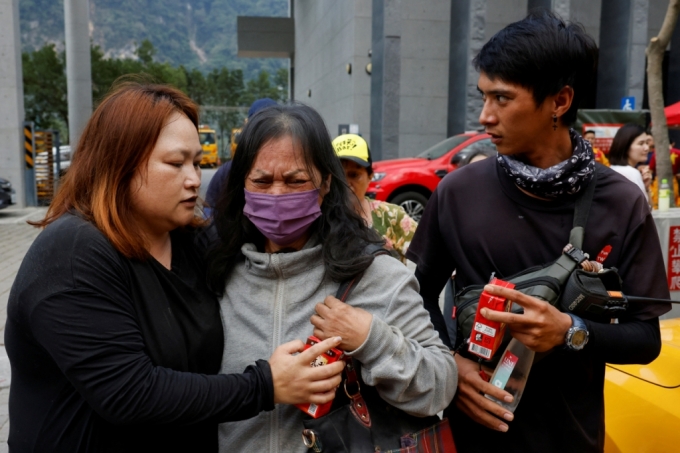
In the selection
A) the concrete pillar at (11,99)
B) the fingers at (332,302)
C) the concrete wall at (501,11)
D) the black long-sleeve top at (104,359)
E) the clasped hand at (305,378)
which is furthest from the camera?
the concrete wall at (501,11)

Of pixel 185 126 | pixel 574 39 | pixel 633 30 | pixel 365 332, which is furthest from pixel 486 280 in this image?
pixel 633 30

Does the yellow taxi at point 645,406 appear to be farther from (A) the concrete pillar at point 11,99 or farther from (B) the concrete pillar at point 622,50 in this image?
(A) the concrete pillar at point 11,99

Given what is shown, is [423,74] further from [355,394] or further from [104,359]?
[104,359]

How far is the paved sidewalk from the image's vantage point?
4.87 metres

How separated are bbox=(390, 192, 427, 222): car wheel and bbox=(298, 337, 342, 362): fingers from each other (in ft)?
35.0

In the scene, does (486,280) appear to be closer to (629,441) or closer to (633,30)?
(629,441)

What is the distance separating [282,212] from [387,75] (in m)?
16.1

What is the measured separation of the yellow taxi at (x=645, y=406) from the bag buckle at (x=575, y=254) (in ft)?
3.27

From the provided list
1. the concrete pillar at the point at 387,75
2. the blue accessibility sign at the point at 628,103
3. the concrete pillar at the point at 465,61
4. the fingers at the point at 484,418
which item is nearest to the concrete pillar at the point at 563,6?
the concrete pillar at the point at 465,61

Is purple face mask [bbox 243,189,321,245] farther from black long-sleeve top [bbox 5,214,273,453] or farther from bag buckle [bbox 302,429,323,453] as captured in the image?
bag buckle [bbox 302,429,323,453]

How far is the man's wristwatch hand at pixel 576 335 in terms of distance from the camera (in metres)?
1.81

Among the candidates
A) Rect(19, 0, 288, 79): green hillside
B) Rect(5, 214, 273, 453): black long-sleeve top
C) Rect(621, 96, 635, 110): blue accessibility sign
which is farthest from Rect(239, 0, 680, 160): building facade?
Rect(19, 0, 288, 79): green hillside

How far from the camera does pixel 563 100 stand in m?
1.98

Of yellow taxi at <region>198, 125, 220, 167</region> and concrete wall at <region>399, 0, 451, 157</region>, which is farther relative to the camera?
yellow taxi at <region>198, 125, 220, 167</region>
